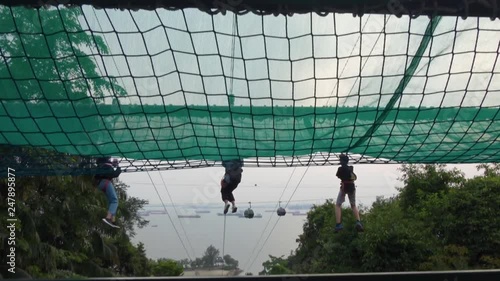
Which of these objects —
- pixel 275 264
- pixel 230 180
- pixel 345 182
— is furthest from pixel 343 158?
pixel 275 264

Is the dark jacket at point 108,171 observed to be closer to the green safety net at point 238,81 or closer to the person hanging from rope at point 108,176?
the person hanging from rope at point 108,176

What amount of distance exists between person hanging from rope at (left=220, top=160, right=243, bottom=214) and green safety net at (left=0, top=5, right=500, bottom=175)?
13 centimetres

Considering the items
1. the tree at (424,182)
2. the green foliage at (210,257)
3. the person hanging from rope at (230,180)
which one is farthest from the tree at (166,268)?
the person hanging from rope at (230,180)

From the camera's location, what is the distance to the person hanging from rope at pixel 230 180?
184 centimetres

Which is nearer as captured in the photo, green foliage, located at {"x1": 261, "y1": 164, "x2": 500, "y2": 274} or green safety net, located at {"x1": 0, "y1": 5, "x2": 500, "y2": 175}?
green safety net, located at {"x1": 0, "y1": 5, "x2": 500, "y2": 175}

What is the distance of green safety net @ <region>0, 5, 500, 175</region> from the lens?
53.0 inches

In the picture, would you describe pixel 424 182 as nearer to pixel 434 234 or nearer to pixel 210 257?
pixel 434 234

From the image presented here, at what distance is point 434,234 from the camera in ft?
27.1

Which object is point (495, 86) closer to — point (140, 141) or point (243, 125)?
point (243, 125)

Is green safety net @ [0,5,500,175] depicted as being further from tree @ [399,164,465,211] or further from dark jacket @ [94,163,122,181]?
tree @ [399,164,465,211]

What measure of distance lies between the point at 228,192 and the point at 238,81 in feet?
2.91

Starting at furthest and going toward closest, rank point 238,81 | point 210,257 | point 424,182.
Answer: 1. point 424,182
2. point 210,257
3. point 238,81

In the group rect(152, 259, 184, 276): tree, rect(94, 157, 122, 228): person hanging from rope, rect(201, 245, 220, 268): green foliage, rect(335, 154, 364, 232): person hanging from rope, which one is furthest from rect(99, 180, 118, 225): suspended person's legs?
rect(152, 259, 184, 276): tree

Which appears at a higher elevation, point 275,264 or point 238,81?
point 275,264
